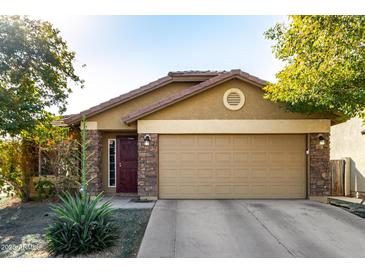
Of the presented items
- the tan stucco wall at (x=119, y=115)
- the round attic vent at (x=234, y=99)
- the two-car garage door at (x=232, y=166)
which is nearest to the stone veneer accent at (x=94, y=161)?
the tan stucco wall at (x=119, y=115)

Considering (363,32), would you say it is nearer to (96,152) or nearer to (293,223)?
(293,223)

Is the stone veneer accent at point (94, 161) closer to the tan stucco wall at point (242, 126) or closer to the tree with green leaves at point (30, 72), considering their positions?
the tree with green leaves at point (30, 72)

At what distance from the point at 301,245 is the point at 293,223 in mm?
1328

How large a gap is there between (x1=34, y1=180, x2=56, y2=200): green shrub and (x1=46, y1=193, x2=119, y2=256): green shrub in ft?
18.1

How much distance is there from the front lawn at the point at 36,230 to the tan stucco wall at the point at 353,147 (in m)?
10.3

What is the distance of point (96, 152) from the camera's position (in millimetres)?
10148

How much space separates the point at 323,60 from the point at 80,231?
24.3ft

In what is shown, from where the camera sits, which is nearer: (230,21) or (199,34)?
(230,21)

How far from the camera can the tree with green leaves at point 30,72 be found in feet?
27.3

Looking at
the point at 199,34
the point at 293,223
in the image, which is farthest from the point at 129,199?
the point at 199,34

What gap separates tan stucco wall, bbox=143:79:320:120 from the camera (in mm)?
9422

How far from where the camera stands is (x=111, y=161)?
11008mm
